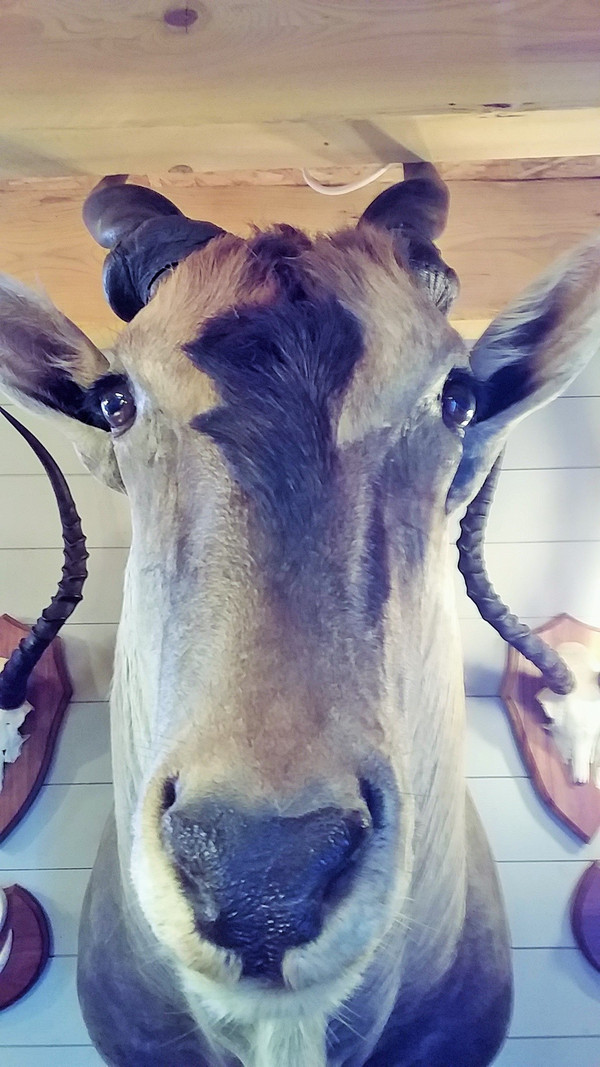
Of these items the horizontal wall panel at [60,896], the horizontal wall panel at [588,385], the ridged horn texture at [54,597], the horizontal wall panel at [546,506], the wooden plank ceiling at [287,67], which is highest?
the wooden plank ceiling at [287,67]

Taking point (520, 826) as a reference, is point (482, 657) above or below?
above

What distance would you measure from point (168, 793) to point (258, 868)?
97 mm

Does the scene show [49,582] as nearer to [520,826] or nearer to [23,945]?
[23,945]

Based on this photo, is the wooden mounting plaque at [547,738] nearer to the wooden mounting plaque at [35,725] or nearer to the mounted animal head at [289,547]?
the mounted animal head at [289,547]

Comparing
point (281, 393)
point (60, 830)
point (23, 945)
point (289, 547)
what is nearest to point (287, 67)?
point (281, 393)

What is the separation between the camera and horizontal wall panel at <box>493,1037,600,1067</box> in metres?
1.29

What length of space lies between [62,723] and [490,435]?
940 mm

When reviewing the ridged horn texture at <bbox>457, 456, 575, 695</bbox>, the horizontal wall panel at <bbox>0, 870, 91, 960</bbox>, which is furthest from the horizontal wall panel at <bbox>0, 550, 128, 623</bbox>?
the ridged horn texture at <bbox>457, 456, 575, 695</bbox>

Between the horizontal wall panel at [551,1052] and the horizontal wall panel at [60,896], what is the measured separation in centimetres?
70

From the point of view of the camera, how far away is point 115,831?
130 centimetres

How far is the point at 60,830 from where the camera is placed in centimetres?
148

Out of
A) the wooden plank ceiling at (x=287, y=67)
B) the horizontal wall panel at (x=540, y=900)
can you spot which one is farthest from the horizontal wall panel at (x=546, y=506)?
the wooden plank ceiling at (x=287, y=67)

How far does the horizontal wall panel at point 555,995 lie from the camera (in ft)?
4.32

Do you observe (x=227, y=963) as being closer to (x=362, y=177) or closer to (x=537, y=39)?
(x=537, y=39)
